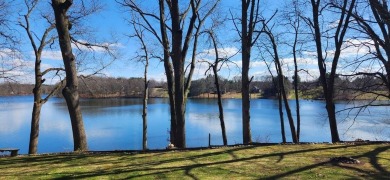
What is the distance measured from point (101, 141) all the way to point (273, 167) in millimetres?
24399

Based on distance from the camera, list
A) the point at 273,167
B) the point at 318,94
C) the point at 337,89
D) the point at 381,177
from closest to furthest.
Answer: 1. the point at 381,177
2. the point at 273,167
3. the point at 337,89
4. the point at 318,94

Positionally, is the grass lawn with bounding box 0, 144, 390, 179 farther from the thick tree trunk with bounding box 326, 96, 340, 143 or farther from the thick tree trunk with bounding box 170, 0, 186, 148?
the thick tree trunk with bounding box 326, 96, 340, 143

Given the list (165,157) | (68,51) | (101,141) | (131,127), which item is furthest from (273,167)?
(131,127)

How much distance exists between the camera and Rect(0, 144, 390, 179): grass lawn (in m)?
5.62

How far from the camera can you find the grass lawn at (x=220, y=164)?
562 cm

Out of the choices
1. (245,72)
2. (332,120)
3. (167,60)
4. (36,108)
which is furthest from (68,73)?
(332,120)

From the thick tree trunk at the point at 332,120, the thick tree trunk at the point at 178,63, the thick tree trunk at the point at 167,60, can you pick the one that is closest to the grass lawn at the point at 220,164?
the thick tree trunk at the point at 178,63

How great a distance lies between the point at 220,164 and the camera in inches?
254

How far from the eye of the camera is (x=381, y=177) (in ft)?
17.3

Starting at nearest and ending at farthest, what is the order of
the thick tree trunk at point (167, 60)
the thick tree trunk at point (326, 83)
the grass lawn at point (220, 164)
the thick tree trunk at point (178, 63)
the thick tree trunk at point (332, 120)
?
the grass lawn at point (220, 164) < the thick tree trunk at point (178, 63) < the thick tree trunk at point (167, 60) < the thick tree trunk at point (332, 120) < the thick tree trunk at point (326, 83)

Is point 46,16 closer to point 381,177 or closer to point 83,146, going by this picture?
point 83,146

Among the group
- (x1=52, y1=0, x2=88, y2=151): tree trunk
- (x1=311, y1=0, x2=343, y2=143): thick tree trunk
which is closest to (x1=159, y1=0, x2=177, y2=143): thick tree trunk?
(x1=52, y1=0, x2=88, y2=151): tree trunk

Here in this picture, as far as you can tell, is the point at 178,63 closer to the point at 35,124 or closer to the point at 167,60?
the point at 167,60

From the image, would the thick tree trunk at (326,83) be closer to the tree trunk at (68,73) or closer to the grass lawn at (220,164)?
the grass lawn at (220,164)
